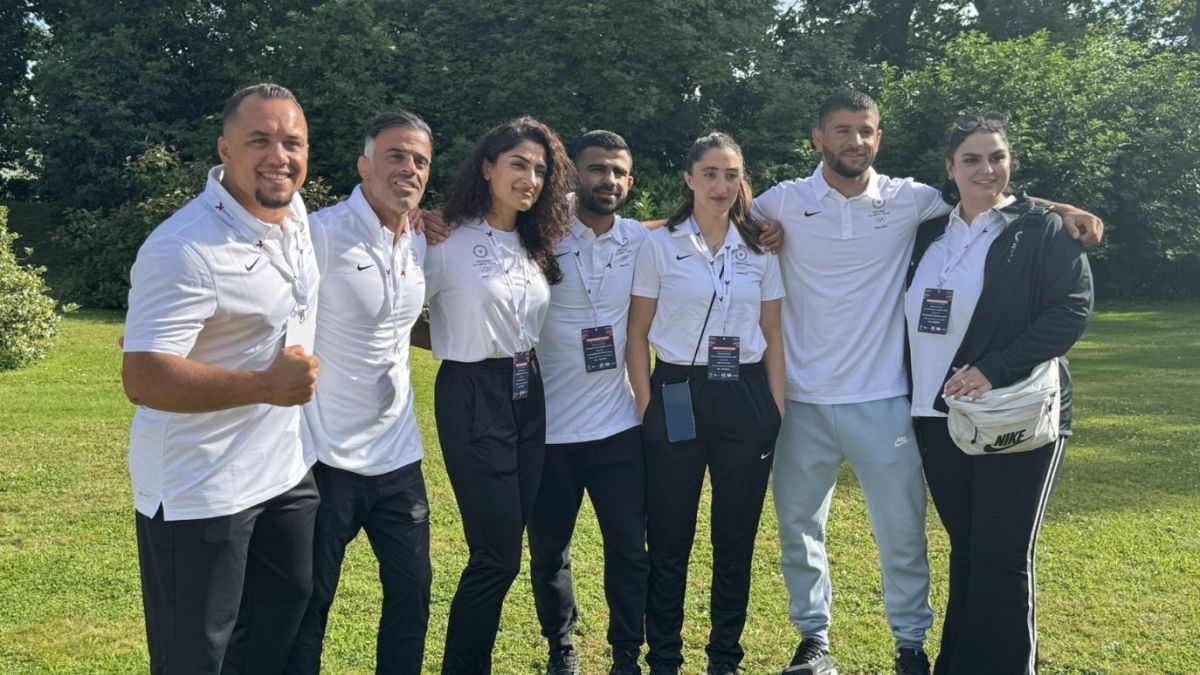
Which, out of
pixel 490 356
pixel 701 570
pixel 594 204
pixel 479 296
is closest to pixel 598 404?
pixel 490 356

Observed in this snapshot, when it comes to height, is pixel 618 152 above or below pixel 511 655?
above

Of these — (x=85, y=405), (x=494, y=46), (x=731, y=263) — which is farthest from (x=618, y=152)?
(x=494, y=46)

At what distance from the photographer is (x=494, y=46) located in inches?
1043

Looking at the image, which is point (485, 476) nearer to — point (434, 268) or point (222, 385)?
point (434, 268)

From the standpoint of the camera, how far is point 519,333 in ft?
12.5

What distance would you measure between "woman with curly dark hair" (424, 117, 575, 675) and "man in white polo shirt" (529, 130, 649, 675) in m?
0.17

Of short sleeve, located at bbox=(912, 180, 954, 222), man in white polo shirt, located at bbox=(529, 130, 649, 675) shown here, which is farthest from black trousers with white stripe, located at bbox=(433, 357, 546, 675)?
short sleeve, located at bbox=(912, 180, 954, 222)

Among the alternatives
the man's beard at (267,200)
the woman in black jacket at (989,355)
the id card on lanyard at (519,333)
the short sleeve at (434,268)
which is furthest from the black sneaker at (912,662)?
the man's beard at (267,200)

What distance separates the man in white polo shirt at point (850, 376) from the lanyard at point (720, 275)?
0.39 meters

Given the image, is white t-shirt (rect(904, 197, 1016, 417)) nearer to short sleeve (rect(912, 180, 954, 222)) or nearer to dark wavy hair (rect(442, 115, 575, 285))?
short sleeve (rect(912, 180, 954, 222))

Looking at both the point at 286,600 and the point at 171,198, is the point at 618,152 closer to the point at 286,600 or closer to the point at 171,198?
the point at 286,600

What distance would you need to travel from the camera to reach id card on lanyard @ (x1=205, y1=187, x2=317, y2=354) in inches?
112

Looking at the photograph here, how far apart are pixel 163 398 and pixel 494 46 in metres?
25.3

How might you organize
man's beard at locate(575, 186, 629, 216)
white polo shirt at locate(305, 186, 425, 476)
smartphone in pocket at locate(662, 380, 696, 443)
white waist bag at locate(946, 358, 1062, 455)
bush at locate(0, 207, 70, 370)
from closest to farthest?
white polo shirt at locate(305, 186, 425, 476) → white waist bag at locate(946, 358, 1062, 455) → smartphone in pocket at locate(662, 380, 696, 443) → man's beard at locate(575, 186, 629, 216) → bush at locate(0, 207, 70, 370)
